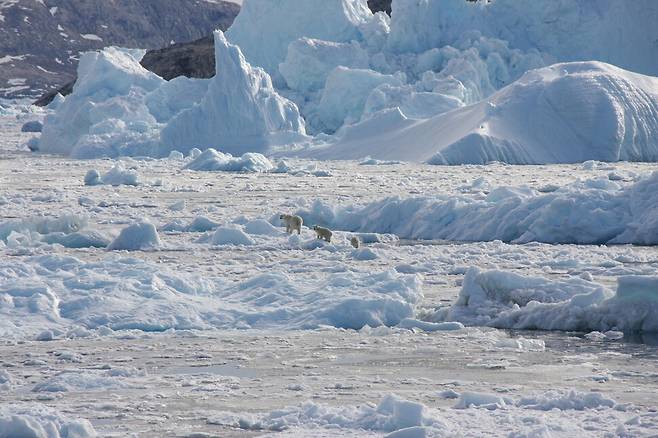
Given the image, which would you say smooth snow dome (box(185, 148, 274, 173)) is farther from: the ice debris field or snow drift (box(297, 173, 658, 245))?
snow drift (box(297, 173, 658, 245))

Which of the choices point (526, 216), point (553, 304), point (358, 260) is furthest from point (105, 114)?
point (553, 304)

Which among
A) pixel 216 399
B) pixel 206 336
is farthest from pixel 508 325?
pixel 216 399

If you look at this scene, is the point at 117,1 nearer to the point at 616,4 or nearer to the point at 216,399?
the point at 616,4

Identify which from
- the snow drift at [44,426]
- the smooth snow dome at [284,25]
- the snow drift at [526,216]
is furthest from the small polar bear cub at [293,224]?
the smooth snow dome at [284,25]

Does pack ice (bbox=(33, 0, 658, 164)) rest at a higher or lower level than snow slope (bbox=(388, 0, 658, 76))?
lower

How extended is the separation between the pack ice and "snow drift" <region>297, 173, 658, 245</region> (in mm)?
9027

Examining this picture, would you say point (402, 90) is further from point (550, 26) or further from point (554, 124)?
point (554, 124)

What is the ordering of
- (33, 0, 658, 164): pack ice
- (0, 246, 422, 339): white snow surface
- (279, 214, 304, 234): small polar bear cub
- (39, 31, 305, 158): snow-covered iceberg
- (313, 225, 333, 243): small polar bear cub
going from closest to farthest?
(0, 246, 422, 339): white snow surface, (313, 225, 333, 243): small polar bear cub, (279, 214, 304, 234): small polar bear cub, (33, 0, 658, 164): pack ice, (39, 31, 305, 158): snow-covered iceberg

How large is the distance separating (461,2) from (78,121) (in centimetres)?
1168

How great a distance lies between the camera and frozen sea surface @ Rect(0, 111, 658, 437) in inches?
188

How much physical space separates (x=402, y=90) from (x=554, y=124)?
6.49 metres

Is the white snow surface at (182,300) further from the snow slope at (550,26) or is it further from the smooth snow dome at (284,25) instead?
the smooth snow dome at (284,25)

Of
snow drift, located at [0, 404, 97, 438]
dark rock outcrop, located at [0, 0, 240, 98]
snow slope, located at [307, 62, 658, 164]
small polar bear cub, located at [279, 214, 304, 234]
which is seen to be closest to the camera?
snow drift, located at [0, 404, 97, 438]

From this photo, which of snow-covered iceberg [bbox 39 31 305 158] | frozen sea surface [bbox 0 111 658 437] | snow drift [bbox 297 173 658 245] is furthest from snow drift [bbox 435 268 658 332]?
snow-covered iceberg [bbox 39 31 305 158]
